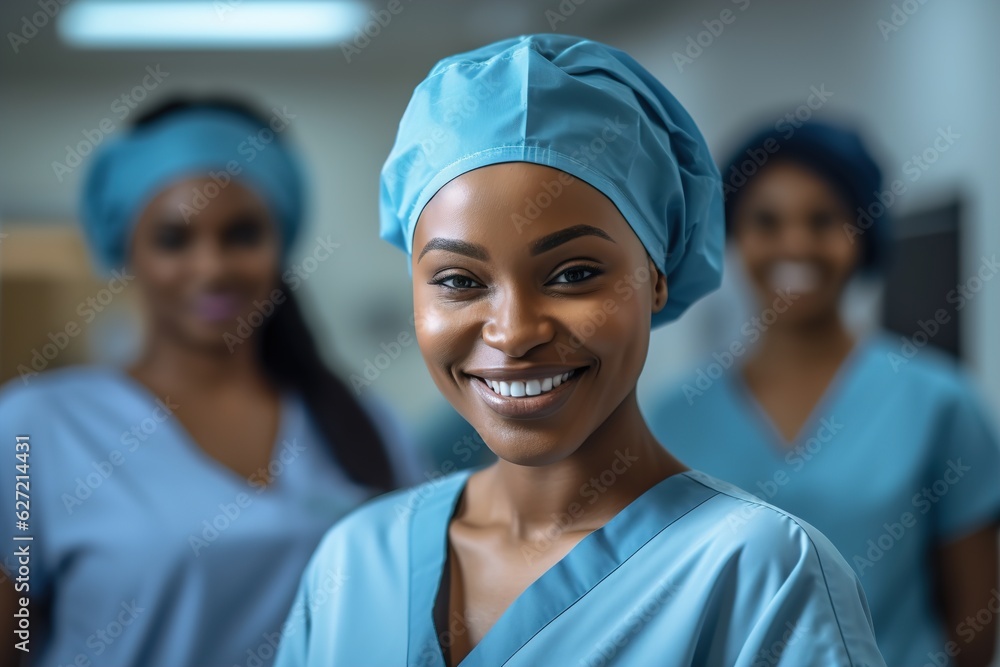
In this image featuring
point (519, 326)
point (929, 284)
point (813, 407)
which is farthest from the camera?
point (929, 284)

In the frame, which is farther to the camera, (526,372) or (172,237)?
(172,237)

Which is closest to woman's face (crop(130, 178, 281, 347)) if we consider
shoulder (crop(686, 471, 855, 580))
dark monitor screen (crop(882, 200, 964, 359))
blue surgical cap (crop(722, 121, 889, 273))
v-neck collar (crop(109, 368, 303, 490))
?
v-neck collar (crop(109, 368, 303, 490))

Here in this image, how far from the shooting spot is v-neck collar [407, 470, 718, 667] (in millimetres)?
767

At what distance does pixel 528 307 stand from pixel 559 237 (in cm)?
6

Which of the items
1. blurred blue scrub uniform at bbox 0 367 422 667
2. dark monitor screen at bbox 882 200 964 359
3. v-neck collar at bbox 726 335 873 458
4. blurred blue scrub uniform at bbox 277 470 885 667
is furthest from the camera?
dark monitor screen at bbox 882 200 964 359

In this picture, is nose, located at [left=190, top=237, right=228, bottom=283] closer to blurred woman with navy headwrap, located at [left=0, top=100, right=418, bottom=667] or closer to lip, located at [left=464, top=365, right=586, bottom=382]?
blurred woman with navy headwrap, located at [left=0, top=100, right=418, bottom=667]

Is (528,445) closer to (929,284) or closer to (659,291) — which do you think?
(659,291)

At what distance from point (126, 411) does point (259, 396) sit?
9.3 inches

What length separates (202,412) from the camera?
66.1 inches

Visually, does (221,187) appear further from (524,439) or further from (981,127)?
(981,127)

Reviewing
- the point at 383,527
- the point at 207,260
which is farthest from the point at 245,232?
the point at 383,527

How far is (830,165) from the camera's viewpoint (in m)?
1.77

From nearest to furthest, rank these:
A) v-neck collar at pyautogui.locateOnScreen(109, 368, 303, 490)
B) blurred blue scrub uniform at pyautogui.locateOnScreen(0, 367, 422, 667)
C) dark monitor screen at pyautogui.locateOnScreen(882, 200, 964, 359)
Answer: blurred blue scrub uniform at pyautogui.locateOnScreen(0, 367, 422, 667) < v-neck collar at pyautogui.locateOnScreen(109, 368, 303, 490) < dark monitor screen at pyautogui.locateOnScreen(882, 200, 964, 359)

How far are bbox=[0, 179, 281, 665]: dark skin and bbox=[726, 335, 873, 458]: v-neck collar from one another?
877mm
